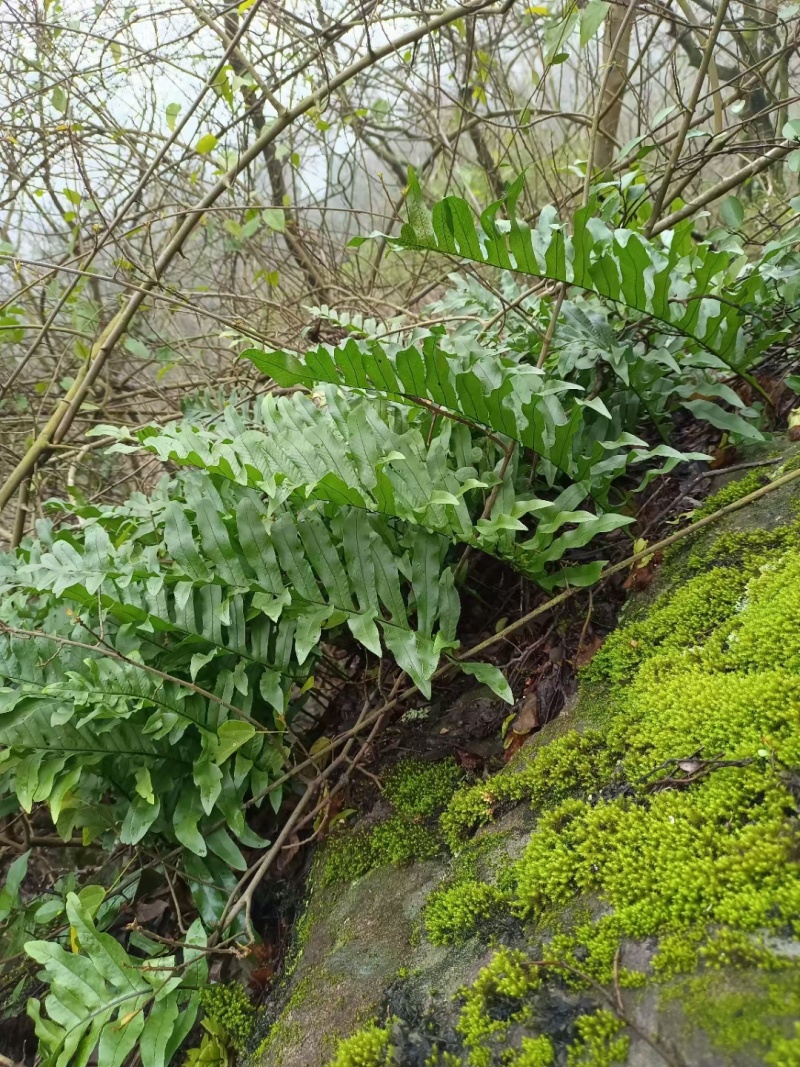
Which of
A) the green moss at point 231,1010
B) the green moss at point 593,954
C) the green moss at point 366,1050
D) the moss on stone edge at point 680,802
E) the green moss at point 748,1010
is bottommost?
the green moss at point 231,1010

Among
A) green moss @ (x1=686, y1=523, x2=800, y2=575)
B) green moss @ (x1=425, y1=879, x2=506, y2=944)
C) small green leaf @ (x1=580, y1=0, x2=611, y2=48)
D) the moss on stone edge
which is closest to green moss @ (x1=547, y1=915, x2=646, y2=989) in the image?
the moss on stone edge

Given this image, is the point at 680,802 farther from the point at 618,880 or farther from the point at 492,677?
the point at 492,677

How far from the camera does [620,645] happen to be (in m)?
1.53

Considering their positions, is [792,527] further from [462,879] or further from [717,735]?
[462,879]

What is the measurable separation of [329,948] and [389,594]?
81 centimetres

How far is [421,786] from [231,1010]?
0.66 meters

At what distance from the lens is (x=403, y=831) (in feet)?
5.12

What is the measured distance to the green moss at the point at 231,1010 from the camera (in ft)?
4.74

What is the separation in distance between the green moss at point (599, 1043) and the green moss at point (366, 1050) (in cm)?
36

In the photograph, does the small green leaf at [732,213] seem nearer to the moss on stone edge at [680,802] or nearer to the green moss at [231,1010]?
the moss on stone edge at [680,802]

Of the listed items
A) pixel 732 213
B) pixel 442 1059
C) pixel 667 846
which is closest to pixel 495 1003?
pixel 442 1059

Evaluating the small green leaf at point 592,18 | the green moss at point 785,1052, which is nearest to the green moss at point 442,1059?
the green moss at point 785,1052

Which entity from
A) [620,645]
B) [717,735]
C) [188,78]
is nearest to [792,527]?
[620,645]

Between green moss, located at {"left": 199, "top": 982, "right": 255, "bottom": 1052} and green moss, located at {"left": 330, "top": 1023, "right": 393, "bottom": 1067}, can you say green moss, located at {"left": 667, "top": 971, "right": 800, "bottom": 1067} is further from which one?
green moss, located at {"left": 199, "top": 982, "right": 255, "bottom": 1052}
